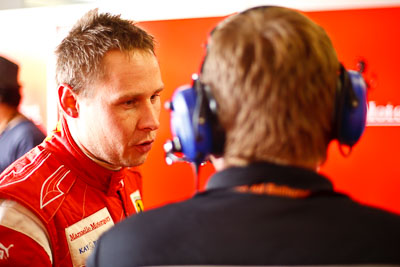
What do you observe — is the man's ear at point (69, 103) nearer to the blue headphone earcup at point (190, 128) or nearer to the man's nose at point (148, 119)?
the man's nose at point (148, 119)

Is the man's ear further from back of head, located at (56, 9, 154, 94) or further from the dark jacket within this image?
the dark jacket

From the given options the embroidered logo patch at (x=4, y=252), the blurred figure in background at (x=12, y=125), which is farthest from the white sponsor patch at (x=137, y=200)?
the blurred figure in background at (x=12, y=125)

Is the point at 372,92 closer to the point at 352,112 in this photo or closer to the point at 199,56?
the point at 199,56

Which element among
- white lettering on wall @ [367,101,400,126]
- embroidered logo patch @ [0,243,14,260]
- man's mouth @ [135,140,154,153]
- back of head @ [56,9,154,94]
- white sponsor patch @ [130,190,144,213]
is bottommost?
white sponsor patch @ [130,190,144,213]

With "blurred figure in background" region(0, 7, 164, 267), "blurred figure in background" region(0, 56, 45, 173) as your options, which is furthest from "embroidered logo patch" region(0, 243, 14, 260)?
"blurred figure in background" region(0, 56, 45, 173)

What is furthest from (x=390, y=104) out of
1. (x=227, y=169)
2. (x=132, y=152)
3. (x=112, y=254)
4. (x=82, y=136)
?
(x=112, y=254)

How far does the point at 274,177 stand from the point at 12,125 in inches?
77.8

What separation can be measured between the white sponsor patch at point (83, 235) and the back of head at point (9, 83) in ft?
4.50

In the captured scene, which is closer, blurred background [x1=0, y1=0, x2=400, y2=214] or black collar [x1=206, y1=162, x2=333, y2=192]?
black collar [x1=206, y1=162, x2=333, y2=192]

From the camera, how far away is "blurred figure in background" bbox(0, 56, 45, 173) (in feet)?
7.29

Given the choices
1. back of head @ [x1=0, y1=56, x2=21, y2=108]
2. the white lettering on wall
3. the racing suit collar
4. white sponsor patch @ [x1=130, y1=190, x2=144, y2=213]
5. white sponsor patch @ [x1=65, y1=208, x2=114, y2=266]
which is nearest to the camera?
white sponsor patch @ [x1=65, y1=208, x2=114, y2=266]

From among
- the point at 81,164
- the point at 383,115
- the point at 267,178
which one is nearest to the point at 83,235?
the point at 81,164

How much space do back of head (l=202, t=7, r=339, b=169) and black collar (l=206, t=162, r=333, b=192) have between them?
0.02m

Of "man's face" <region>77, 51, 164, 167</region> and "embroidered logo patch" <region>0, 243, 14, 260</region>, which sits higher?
"man's face" <region>77, 51, 164, 167</region>
